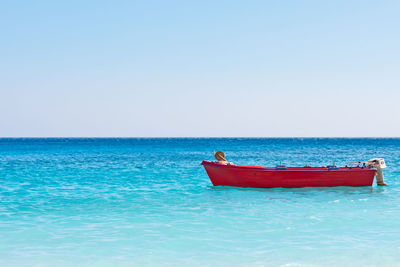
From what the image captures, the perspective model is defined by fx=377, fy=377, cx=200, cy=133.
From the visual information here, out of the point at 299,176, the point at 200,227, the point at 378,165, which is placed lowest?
the point at 200,227

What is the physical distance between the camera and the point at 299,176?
18.7 m

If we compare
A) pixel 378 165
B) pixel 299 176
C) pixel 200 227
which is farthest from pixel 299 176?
pixel 200 227

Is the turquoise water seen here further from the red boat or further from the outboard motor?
the outboard motor

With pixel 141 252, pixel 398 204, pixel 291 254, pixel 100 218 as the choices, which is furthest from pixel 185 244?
pixel 398 204

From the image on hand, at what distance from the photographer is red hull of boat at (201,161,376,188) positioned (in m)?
18.7

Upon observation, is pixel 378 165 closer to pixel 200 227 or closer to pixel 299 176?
pixel 299 176

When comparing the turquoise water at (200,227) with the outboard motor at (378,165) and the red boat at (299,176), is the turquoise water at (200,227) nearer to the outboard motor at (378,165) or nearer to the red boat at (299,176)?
the red boat at (299,176)

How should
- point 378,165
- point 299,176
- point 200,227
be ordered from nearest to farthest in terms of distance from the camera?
point 200,227, point 299,176, point 378,165

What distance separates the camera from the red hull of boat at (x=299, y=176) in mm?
18736

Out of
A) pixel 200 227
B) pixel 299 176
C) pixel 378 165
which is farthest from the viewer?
pixel 378 165

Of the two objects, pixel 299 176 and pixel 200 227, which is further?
pixel 299 176

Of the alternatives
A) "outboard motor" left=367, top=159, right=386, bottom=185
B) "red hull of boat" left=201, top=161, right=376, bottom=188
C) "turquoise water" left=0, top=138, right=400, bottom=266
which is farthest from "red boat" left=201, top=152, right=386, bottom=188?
"turquoise water" left=0, top=138, right=400, bottom=266

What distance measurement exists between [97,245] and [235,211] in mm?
Answer: 5697

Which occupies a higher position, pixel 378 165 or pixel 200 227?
pixel 378 165
